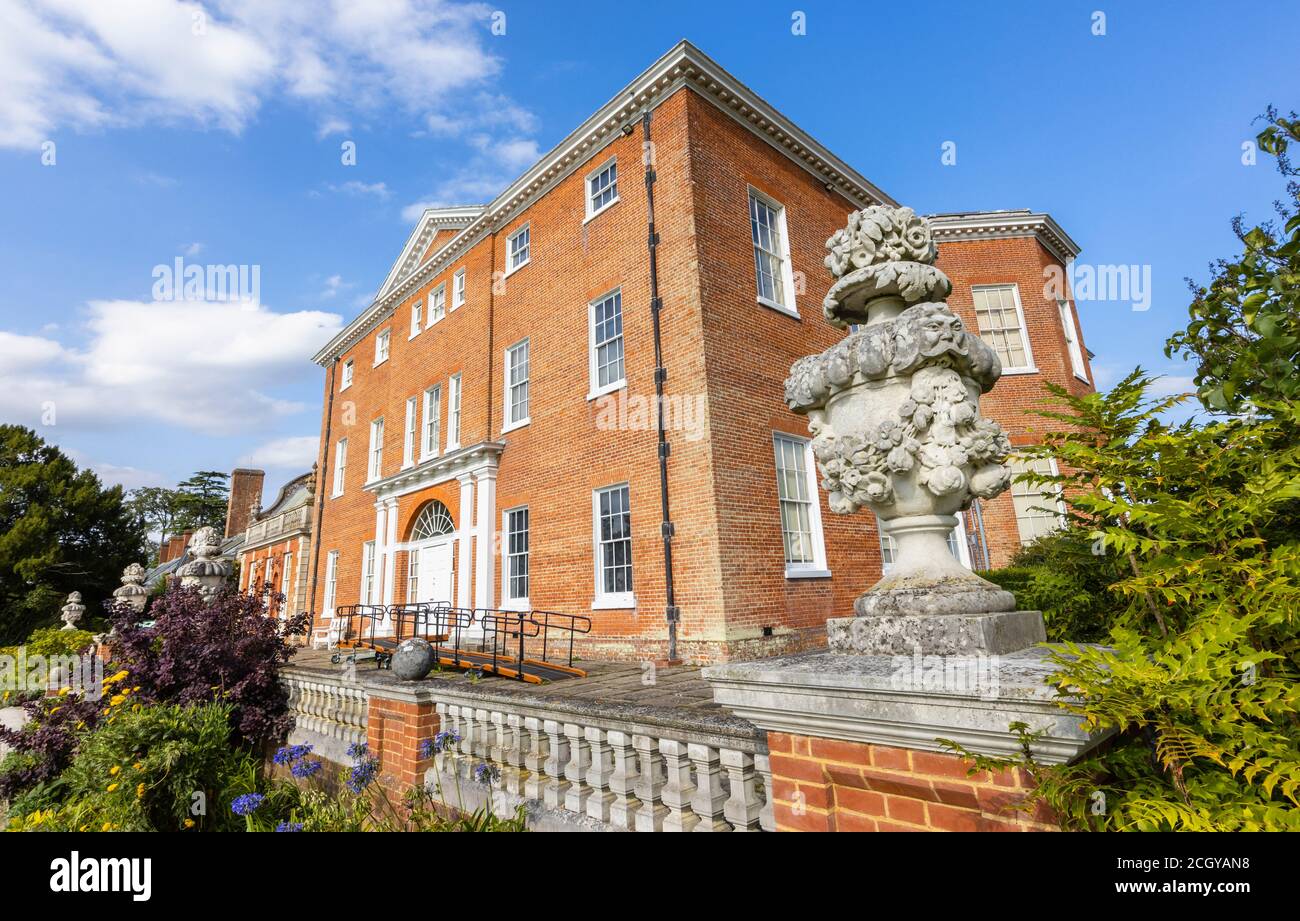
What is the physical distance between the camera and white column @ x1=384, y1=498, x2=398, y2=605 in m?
16.7

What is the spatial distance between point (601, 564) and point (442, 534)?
6073 millimetres

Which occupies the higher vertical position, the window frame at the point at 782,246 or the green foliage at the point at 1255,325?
the window frame at the point at 782,246

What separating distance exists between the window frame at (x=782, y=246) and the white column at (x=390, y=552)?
1169 centimetres

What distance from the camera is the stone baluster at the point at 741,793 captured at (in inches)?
115

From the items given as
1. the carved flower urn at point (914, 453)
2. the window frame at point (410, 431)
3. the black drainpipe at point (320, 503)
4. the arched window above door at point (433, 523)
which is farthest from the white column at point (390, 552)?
the carved flower urn at point (914, 453)

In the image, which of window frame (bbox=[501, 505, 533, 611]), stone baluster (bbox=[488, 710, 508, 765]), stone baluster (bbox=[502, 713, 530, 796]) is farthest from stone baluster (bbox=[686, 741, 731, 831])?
window frame (bbox=[501, 505, 533, 611])

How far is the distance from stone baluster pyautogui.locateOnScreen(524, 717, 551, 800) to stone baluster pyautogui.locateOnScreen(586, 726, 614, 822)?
1.67ft

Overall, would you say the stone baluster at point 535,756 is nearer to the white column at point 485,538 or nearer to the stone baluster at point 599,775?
the stone baluster at point 599,775

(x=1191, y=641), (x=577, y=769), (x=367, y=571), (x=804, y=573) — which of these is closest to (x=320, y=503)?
(x=367, y=571)

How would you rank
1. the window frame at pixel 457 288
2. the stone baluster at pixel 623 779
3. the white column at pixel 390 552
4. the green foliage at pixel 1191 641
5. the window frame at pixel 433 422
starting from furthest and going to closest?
the window frame at pixel 457 288
the window frame at pixel 433 422
the white column at pixel 390 552
the stone baluster at pixel 623 779
the green foliage at pixel 1191 641

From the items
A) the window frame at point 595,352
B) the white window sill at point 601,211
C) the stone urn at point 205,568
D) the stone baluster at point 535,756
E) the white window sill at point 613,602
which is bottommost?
the stone baluster at point 535,756

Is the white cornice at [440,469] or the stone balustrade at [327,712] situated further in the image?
the white cornice at [440,469]
